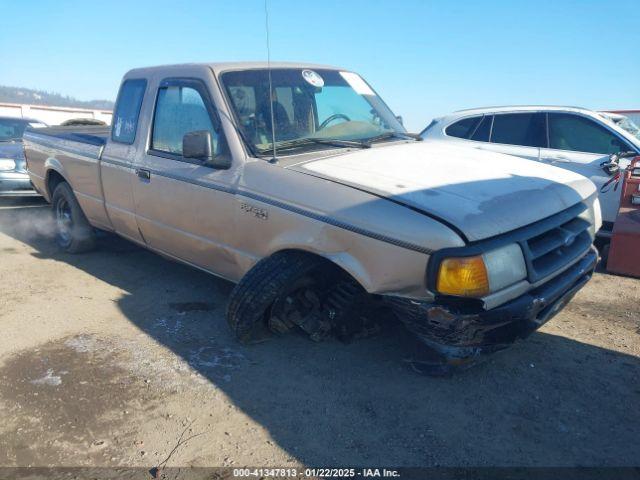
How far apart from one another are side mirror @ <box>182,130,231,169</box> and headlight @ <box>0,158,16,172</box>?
6.17m

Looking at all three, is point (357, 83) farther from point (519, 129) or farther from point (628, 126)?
point (628, 126)

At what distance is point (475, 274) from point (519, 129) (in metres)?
4.59

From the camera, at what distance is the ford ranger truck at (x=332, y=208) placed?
2572 mm

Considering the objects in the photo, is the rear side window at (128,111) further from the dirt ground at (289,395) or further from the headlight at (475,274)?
the headlight at (475,274)

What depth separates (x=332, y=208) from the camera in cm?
284

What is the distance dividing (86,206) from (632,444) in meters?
4.97

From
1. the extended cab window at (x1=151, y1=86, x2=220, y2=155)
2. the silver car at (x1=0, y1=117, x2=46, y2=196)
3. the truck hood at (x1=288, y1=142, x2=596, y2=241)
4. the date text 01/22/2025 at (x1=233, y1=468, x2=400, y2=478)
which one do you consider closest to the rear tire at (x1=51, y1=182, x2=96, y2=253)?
the extended cab window at (x1=151, y1=86, x2=220, y2=155)

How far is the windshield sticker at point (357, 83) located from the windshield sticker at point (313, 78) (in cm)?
35

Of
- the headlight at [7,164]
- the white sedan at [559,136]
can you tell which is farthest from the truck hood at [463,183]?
the headlight at [7,164]

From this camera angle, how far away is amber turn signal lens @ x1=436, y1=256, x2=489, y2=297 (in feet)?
8.03

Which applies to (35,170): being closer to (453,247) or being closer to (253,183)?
(253,183)

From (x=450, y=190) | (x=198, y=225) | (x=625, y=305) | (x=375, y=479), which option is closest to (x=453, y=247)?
(x=450, y=190)

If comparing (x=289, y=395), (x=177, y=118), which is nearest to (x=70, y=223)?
(x=177, y=118)

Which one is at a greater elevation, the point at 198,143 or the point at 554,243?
the point at 198,143
